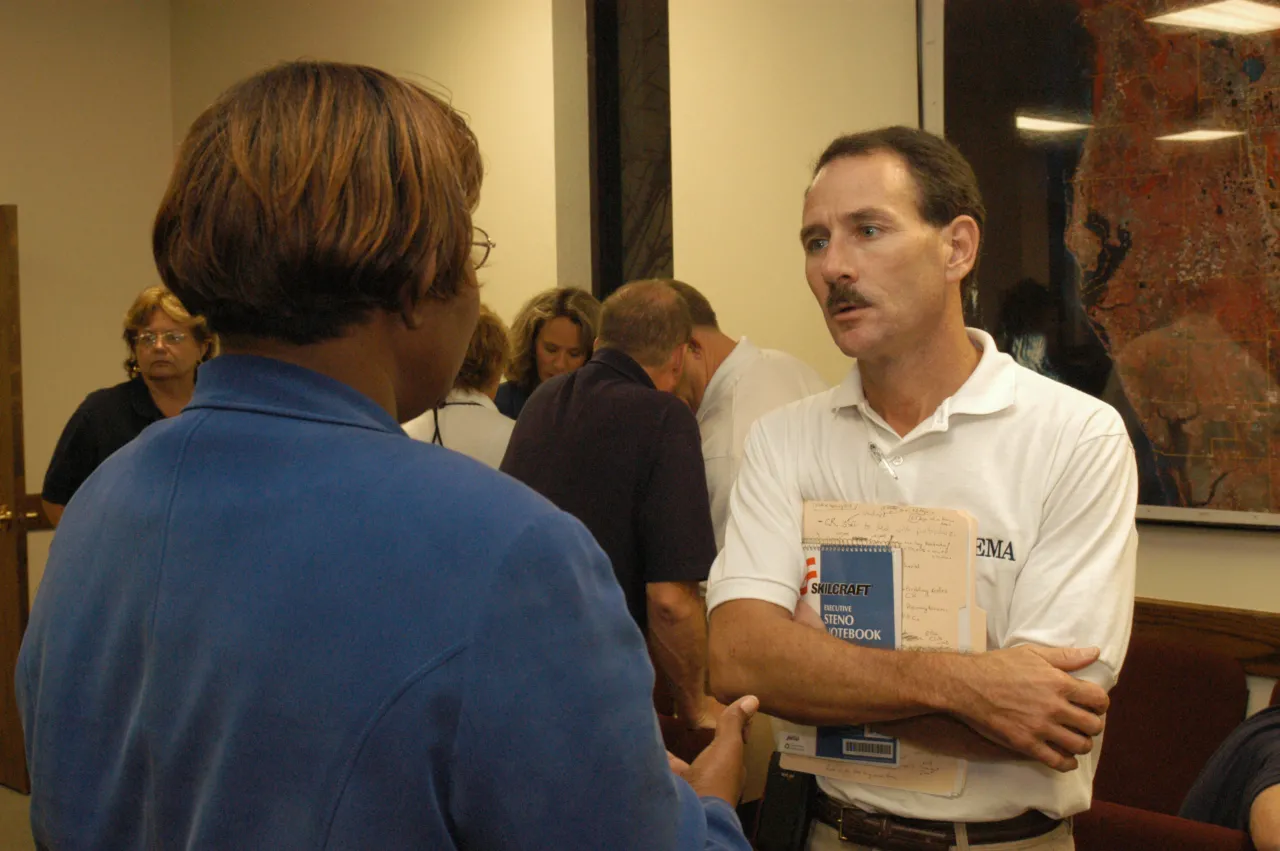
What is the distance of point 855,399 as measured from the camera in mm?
1717

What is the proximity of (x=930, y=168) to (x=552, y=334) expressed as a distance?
2.27 metres

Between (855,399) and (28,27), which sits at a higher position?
(28,27)

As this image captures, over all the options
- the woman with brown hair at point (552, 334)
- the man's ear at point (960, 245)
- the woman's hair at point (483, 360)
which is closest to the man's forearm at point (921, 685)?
the man's ear at point (960, 245)

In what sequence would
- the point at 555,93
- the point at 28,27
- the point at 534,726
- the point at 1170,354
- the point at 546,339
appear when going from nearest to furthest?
the point at 534,726, the point at 1170,354, the point at 546,339, the point at 555,93, the point at 28,27

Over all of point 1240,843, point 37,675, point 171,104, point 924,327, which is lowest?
point 1240,843

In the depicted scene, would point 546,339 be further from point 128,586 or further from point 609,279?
point 128,586

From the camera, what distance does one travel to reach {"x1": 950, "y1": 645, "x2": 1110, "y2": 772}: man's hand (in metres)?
1.43

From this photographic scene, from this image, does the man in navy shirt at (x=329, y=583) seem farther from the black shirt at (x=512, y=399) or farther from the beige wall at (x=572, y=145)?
the beige wall at (x=572, y=145)

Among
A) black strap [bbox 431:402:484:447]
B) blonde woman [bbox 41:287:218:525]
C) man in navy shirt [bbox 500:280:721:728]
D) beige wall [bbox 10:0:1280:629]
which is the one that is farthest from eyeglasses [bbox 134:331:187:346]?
man in navy shirt [bbox 500:280:721:728]

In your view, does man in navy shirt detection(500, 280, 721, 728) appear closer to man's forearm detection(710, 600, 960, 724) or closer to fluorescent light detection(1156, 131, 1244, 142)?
man's forearm detection(710, 600, 960, 724)

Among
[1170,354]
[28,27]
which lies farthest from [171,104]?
[1170,354]

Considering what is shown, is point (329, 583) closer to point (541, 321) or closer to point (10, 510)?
point (541, 321)

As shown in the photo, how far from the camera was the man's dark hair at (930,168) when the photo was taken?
5.71 feet

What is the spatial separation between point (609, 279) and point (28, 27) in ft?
11.1
